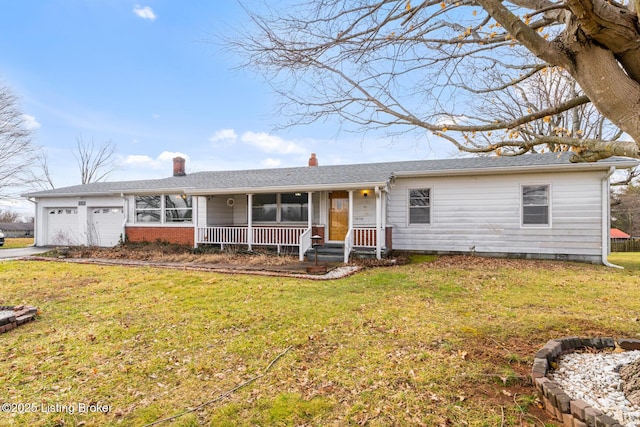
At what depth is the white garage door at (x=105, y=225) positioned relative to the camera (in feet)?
52.8

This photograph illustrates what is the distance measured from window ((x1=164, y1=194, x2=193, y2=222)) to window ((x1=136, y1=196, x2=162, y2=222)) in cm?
39

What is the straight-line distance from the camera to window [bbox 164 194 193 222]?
14875mm

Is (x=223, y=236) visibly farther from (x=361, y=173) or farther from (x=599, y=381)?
(x=599, y=381)

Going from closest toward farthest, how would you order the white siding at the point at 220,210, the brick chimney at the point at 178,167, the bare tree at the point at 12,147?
the white siding at the point at 220,210 < the brick chimney at the point at 178,167 < the bare tree at the point at 12,147

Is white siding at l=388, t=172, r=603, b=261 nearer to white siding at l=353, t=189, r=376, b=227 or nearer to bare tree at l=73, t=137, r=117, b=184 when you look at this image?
white siding at l=353, t=189, r=376, b=227

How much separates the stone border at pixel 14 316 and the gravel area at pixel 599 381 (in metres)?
7.08

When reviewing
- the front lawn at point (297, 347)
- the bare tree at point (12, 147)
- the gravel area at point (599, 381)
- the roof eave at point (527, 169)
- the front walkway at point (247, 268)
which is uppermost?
Answer: the bare tree at point (12, 147)

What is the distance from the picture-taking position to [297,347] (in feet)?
13.0

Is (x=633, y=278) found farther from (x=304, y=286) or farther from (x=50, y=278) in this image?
(x=50, y=278)

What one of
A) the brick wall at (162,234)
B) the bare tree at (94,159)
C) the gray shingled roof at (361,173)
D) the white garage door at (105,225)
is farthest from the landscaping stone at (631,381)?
the bare tree at (94,159)

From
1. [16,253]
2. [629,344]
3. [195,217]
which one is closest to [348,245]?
[195,217]

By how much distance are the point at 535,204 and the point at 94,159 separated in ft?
138

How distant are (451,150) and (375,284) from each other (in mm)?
14738

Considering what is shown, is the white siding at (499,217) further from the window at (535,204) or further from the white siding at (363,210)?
the white siding at (363,210)
